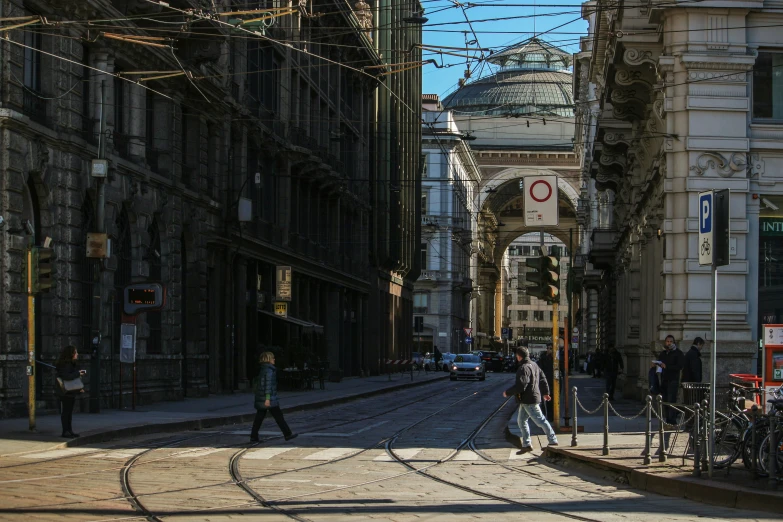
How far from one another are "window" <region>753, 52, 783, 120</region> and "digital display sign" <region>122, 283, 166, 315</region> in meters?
13.4

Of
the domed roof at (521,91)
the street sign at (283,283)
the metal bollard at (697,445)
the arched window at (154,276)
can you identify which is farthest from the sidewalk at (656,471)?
the domed roof at (521,91)

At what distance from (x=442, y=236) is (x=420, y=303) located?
6036 millimetres

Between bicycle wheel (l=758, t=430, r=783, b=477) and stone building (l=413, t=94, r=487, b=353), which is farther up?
stone building (l=413, t=94, r=487, b=353)

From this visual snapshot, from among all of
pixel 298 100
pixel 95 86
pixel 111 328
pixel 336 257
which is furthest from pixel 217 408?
pixel 336 257

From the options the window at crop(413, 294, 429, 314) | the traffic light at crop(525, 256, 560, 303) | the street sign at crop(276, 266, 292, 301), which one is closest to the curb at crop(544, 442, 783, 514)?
the traffic light at crop(525, 256, 560, 303)

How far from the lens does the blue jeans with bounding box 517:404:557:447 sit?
749 inches

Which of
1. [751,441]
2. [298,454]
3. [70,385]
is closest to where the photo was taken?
[751,441]

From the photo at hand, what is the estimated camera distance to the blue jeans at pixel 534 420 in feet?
62.4

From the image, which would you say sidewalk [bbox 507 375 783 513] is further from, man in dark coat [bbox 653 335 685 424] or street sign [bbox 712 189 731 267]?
street sign [bbox 712 189 731 267]

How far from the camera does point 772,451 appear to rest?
1316cm

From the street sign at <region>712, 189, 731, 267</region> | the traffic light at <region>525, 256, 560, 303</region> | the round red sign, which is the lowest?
the traffic light at <region>525, 256, 560, 303</region>

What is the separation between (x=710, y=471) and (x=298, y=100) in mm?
35405

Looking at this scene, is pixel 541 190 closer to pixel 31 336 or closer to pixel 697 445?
pixel 697 445

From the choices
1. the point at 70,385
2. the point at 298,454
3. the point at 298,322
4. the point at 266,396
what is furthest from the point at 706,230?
the point at 298,322
